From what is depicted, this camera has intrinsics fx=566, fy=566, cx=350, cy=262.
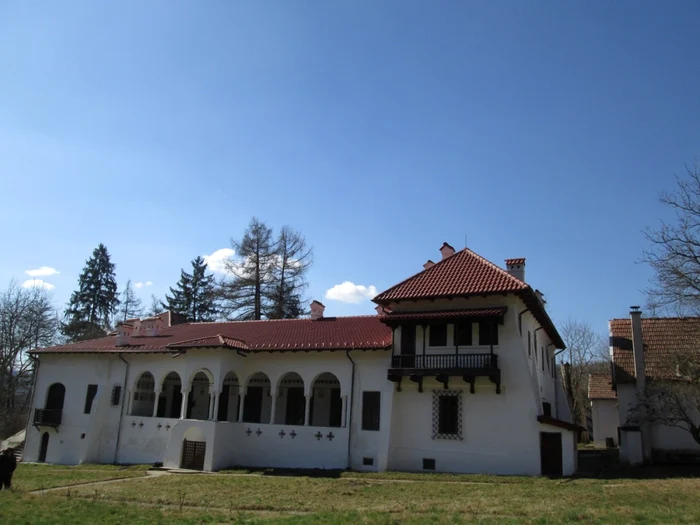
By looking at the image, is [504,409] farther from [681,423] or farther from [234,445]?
[234,445]

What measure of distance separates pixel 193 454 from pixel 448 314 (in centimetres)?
1259

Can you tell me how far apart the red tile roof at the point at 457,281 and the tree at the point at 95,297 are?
1534 inches

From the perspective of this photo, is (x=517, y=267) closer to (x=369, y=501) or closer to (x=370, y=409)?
(x=370, y=409)

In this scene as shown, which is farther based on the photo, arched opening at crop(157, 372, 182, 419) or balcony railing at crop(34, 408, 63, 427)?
arched opening at crop(157, 372, 182, 419)

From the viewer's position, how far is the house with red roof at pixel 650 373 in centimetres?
2288

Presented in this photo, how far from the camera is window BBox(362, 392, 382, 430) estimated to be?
2344 cm

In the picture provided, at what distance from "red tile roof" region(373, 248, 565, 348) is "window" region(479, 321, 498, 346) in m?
1.34

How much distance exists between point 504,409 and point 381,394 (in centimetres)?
501

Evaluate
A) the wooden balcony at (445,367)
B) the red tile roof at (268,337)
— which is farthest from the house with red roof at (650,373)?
the red tile roof at (268,337)

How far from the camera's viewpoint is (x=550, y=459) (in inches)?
805

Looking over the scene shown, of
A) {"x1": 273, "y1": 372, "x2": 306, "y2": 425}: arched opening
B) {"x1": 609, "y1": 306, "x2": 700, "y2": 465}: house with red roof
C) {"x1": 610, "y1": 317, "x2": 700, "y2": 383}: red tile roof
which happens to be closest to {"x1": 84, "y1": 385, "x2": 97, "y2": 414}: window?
{"x1": 273, "y1": 372, "x2": 306, "y2": 425}: arched opening

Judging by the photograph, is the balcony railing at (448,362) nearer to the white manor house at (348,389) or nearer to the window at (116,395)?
the white manor house at (348,389)

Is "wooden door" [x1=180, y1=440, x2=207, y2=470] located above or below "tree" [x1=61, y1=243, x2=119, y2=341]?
below

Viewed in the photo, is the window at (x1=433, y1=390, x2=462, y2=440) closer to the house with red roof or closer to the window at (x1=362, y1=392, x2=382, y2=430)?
the window at (x1=362, y1=392, x2=382, y2=430)
